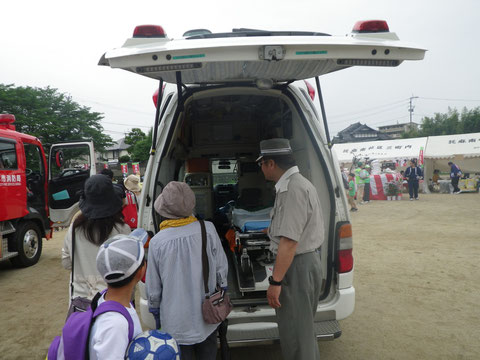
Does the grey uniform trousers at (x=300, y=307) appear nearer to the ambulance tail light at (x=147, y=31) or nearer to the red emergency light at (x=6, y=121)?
the ambulance tail light at (x=147, y=31)

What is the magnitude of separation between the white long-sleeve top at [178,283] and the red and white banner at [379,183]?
601 inches

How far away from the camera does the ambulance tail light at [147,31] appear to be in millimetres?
1990

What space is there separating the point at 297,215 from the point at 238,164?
421 centimetres

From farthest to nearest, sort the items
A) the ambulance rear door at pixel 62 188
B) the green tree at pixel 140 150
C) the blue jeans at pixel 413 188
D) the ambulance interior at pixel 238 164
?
the green tree at pixel 140 150 → the blue jeans at pixel 413 188 → the ambulance rear door at pixel 62 188 → the ambulance interior at pixel 238 164

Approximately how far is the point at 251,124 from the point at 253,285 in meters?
Result: 3.34

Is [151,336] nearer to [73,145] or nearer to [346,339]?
[346,339]

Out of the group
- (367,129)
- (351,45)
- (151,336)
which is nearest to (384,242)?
(351,45)

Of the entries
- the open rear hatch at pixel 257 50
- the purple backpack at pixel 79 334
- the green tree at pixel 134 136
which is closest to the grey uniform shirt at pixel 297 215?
the open rear hatch at pixel 257 50

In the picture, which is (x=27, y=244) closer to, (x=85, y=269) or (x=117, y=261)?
(x=85, y=269)

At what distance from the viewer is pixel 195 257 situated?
2084 mm

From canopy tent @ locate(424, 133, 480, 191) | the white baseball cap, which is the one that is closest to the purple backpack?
the white baseball cap

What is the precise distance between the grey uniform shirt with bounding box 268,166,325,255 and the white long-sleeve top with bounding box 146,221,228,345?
1.86ft

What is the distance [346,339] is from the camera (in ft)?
11.1

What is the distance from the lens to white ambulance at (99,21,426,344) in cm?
186
